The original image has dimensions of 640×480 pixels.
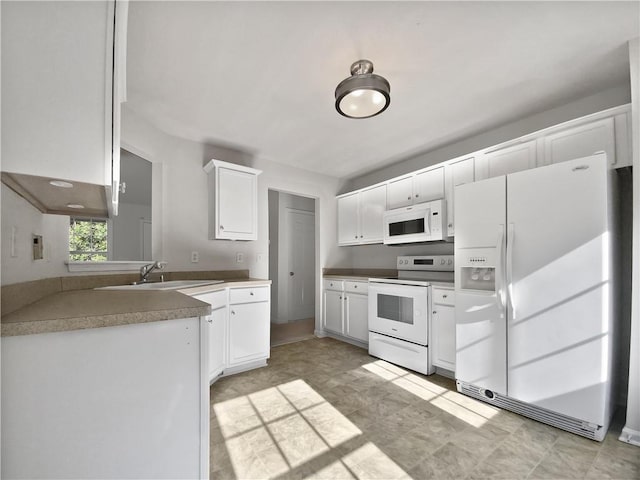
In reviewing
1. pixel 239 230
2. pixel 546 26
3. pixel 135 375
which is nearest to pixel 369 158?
pixel 239 230

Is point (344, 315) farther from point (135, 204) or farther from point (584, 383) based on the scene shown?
point (135, 204)

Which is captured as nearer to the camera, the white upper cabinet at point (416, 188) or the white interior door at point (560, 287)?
the white interior door at point (560, 287)

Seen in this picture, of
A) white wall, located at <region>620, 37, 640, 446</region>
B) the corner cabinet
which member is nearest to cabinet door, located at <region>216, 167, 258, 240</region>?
the corner cabinet

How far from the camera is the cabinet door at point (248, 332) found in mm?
2750

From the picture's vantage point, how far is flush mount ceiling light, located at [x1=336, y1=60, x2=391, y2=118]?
185 centimetres

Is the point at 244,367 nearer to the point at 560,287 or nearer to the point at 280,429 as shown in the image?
the point at 280,429

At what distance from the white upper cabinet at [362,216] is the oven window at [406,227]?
0.26 metres

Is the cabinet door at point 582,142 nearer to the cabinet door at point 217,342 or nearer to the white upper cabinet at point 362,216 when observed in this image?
the white upper cabinet at point 362,216

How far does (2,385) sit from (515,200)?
8.87 ft

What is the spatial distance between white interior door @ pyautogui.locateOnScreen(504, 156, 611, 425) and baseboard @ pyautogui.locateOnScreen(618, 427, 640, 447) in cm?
19

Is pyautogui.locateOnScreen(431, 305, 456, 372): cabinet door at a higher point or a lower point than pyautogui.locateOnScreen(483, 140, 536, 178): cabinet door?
lower

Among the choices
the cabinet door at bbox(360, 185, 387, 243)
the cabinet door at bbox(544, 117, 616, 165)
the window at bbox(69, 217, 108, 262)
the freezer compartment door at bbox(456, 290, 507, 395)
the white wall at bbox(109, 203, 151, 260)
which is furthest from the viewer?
the white wall at bbox(109, 203, 151, 260)

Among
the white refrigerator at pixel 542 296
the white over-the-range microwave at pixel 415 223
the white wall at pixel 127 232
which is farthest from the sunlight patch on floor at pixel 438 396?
the white wall at pixel 127 232

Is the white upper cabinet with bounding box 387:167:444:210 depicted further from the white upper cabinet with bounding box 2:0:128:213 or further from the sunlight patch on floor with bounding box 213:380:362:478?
the white upper cabinet with bounding box 2:0:128:213
